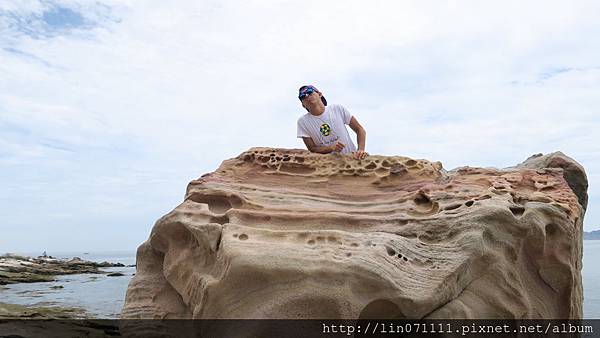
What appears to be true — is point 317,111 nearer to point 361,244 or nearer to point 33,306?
point 361,244

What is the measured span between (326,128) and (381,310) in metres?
1.96

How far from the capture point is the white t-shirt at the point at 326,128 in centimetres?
489

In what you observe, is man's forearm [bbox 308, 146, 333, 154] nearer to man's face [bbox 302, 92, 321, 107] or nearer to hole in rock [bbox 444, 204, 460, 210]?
man's face [bbox 302, 92, 321, 107]

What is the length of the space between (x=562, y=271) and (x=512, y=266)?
373 mm

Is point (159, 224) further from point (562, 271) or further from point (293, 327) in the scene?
point (562, 271)

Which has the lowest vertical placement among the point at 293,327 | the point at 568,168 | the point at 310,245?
the point at 293,327

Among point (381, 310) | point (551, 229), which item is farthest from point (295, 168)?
point (551, 229)

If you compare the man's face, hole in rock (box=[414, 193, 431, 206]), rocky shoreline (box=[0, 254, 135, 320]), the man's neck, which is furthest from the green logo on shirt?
rocky shoreline (box=[0, 254, 135, 320])

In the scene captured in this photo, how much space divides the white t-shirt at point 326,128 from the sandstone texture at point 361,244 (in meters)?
0.22

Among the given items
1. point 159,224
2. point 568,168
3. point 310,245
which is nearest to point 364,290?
point 310,245

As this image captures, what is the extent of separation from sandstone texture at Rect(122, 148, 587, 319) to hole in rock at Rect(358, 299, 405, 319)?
0.01 metres

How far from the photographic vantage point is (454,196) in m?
4.00

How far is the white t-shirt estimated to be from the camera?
489 cm

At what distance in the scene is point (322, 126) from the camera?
4.89 metres
